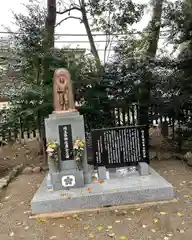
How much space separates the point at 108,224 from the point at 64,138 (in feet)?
4.90

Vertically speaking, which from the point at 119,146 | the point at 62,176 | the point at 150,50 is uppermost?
the point at 150,50

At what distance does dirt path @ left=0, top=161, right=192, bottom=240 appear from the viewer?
104 inches

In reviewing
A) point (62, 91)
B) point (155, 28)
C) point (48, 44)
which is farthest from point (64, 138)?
point (155, 28)

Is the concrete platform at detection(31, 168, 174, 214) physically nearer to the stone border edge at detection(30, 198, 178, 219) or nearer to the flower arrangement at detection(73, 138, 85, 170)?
the stone border edge at detection(30, 198, 178, 219)

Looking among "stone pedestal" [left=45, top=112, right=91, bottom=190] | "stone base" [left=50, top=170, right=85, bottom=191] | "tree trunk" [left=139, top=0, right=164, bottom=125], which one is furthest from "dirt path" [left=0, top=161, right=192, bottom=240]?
"tree trunk" [left=139, top=0, right=164, bottom=125]

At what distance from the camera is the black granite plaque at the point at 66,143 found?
3.70 metres

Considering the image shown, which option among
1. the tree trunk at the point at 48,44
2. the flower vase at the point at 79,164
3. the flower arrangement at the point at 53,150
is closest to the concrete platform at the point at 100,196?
the flower vase at the point at 79,164

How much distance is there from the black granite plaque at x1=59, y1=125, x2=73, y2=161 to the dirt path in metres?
0.97

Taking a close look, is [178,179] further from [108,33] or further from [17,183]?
[108,33]

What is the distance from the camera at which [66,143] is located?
12.1 ft

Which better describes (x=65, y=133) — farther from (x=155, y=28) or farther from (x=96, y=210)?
(x=155, y=28)

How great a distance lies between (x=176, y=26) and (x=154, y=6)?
156 cm

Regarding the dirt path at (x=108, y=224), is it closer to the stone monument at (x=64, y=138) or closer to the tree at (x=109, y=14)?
the stone monument at (x=64, y=138)

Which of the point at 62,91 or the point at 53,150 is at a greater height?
the point at 62,91
